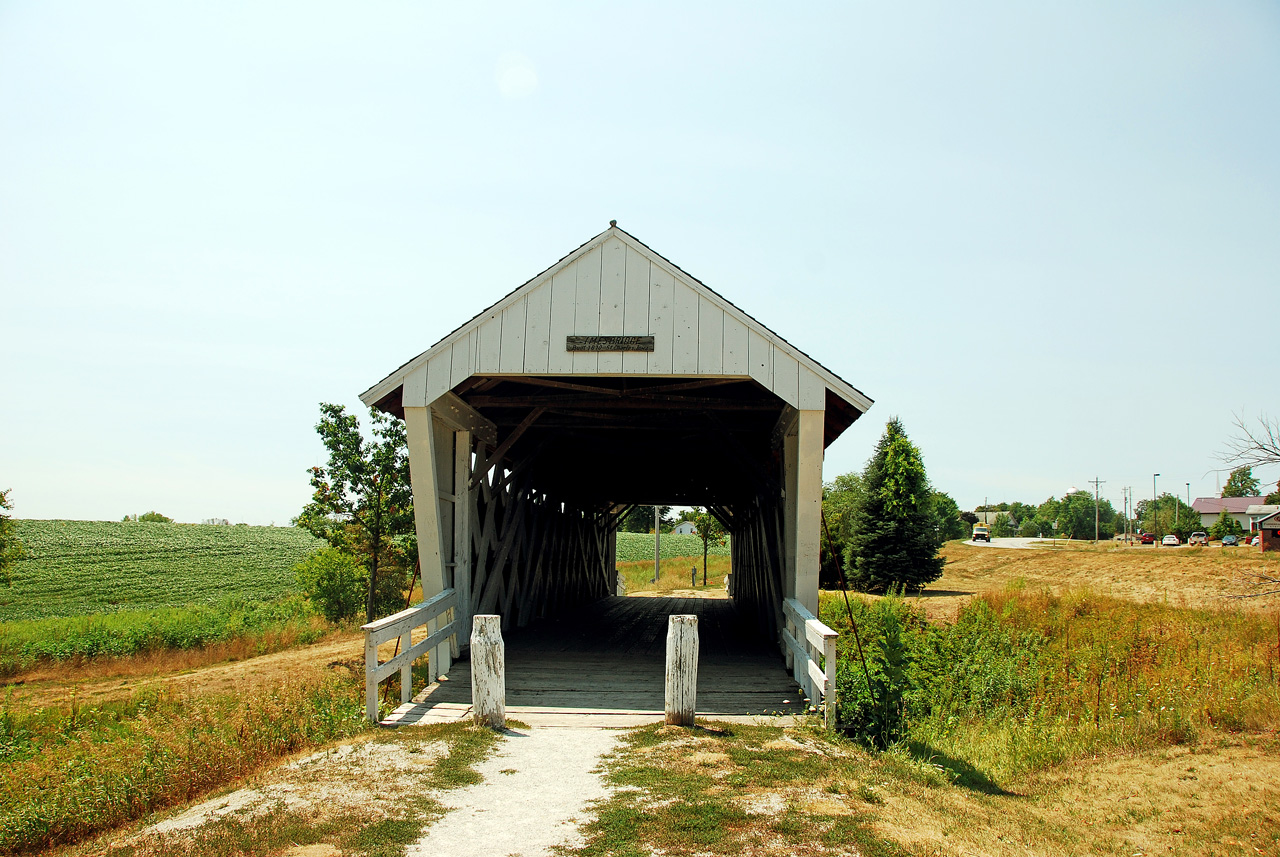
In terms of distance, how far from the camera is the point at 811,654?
7.93m

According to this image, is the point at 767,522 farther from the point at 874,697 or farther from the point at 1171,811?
the point at 1171,811

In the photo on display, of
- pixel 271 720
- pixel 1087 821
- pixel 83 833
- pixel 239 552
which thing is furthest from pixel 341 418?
pixel 239 552

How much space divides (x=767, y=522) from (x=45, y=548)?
42674 millimetres

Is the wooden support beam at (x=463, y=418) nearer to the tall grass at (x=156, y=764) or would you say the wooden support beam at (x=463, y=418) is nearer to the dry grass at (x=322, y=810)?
the tall grass at (x=156, y=764)

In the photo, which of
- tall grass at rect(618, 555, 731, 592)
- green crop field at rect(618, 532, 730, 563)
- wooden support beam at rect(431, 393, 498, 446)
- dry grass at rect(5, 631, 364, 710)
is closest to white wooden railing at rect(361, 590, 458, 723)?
wooden support beam at rect(431, 393, 498, 446)

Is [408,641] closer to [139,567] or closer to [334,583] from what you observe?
[334,583]

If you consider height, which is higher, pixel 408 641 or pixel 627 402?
pixel 627 402

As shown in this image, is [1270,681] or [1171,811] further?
[1270,681]

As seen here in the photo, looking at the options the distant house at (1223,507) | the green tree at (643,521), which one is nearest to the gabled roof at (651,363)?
the green tree at (643,521)

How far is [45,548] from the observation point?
40906 mm

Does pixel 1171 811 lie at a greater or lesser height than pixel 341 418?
lesser

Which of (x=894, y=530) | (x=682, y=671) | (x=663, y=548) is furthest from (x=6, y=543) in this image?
(x=663, y=548)

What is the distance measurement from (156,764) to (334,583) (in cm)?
1583

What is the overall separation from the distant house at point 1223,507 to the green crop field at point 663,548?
2229 inches
